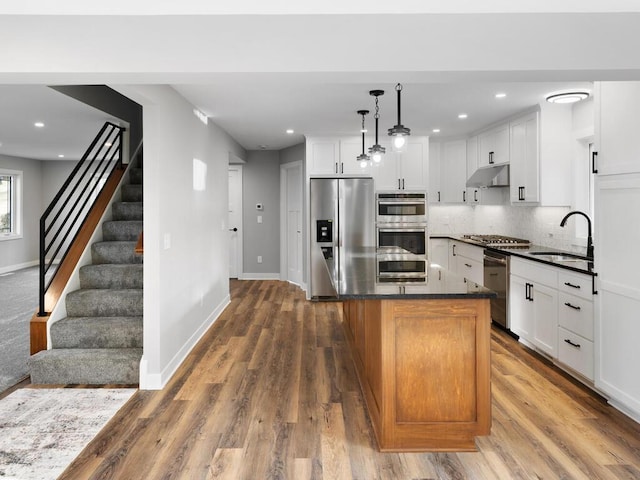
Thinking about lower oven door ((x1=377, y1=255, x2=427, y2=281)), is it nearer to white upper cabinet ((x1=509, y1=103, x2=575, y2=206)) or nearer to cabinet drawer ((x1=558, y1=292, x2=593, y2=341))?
cabinet drawer ((x1=558, y1=292, x2=593, y2=341))

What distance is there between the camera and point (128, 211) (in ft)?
16.7

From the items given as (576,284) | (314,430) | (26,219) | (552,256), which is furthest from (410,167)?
(26,219)

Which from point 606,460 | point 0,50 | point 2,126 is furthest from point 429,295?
point 2,126

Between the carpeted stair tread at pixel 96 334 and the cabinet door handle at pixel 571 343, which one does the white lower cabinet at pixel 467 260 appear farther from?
the carpeted stair tread at pixel 96 334

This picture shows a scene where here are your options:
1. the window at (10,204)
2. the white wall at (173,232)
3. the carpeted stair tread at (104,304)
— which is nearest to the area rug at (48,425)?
the white wall at (173,232)

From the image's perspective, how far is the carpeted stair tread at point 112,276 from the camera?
4354mm

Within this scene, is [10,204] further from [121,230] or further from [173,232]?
[173,232]

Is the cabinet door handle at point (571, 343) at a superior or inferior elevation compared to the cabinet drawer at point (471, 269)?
inferior

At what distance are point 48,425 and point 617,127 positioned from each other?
13.6 ft

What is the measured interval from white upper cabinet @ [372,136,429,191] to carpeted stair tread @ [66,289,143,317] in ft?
12.4

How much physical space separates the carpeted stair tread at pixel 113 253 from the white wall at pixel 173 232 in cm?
61

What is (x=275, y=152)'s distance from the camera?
8.51 metres

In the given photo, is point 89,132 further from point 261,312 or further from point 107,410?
point 107,410

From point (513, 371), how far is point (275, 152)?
5.93 meters
